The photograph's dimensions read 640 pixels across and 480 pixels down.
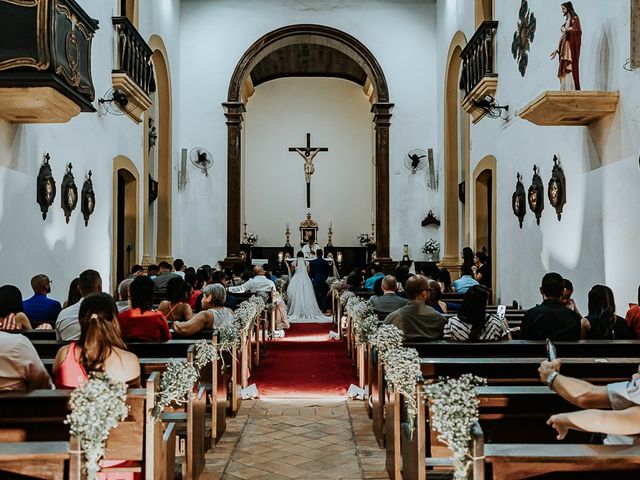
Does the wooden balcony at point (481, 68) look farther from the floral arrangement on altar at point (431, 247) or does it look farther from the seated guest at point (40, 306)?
the seated guest at point (40, 306)

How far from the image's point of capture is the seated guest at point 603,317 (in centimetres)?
512

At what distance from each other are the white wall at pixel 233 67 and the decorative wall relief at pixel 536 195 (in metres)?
6.75

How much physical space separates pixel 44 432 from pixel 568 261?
6.40 meters

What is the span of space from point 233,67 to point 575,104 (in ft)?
34.7

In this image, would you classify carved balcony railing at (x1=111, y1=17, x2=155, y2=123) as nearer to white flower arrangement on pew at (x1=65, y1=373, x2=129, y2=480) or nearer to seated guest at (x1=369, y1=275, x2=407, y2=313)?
seated guest at (x1=369, y1=275, x2=407, y2=313)

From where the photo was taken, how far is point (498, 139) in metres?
10.9

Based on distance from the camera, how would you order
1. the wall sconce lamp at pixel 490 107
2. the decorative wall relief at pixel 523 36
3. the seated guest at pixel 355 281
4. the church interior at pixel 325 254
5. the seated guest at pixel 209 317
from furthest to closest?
the seated guest at pixel 355 281
the wall sconce lamp at pixel 490 107
the decorative wall relief at pixel 523 36
the seated guest at pixel 209 317
the church interior at pixel 325 254

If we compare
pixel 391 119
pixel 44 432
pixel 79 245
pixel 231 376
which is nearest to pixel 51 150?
pixel 79 245

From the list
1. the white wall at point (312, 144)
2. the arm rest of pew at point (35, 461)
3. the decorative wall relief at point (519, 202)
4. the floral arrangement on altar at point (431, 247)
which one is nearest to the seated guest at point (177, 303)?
the arm rest of pew at point (35, 461)

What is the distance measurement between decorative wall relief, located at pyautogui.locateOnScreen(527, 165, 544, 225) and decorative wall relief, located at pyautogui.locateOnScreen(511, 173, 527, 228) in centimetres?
40

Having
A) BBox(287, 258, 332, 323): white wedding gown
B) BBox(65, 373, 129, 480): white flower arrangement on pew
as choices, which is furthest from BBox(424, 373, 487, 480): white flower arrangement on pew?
BBox(287, 258, 332, 323): white wedding gown

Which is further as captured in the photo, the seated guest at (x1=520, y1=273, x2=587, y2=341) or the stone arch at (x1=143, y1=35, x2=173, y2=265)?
the stone arch at (x1=143, y1=35, x2=173, y2=265)

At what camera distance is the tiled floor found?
438 centimetres

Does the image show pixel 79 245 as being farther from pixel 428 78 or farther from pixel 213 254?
pixel 428 78
